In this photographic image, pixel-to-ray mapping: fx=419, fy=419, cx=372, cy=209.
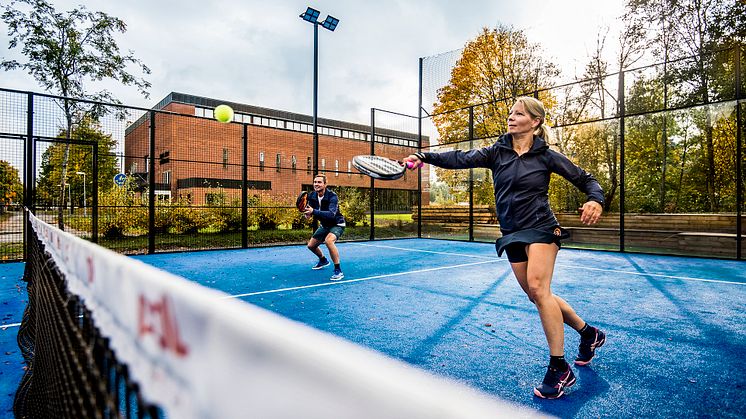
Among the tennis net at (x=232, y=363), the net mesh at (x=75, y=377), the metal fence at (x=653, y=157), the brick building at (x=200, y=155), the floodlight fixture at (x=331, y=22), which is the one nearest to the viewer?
the tennis net at (x=232, y=363)

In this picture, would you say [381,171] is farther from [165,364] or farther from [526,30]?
[526,30]

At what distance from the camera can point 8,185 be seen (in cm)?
925

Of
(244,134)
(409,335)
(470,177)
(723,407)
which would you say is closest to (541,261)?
(723,407)

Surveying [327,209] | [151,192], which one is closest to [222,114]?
[151,192]

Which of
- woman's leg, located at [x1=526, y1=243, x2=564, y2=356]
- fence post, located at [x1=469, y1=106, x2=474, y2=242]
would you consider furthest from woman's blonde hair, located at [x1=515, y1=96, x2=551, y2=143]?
fence post, located at [x1=469, y1=106, x2=474, y2=242]

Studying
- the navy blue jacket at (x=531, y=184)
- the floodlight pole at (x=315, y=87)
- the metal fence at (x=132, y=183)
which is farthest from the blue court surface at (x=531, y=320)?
the floodlight pole at (x=315, y=87)

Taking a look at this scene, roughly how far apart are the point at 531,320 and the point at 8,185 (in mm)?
10977

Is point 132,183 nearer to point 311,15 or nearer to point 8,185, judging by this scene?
point 8,185

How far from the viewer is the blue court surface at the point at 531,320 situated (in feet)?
9.53

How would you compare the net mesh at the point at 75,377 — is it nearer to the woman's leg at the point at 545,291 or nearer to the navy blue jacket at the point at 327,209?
the woman's leg at the point at 545,291

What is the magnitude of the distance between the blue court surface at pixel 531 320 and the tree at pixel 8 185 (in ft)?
5.44

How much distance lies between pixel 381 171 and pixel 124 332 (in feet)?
13.9

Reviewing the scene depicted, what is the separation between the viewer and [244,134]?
1250 cm

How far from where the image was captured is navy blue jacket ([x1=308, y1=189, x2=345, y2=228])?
7469 millimetres
